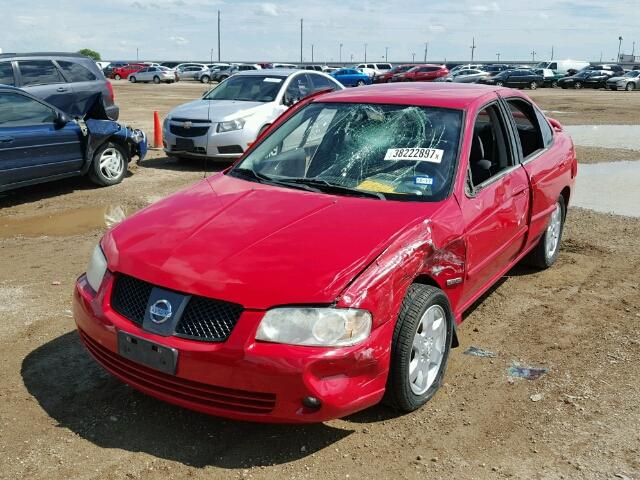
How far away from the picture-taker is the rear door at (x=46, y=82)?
1147 centimetres

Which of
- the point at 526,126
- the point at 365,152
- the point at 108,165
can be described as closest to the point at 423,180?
the point at 365,152

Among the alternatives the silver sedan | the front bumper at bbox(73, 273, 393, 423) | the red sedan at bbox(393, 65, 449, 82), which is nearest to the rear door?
the front bumper at bbox(73, 273, 393, 423)

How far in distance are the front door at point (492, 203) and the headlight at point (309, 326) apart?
126 cm

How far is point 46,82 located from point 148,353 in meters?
10.2

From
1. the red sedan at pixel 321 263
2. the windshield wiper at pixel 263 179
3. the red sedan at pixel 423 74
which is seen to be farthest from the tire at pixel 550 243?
the red sedan at pixel 423 74

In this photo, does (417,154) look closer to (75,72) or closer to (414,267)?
(414,267)

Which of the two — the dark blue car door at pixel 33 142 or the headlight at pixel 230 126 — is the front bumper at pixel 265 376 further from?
the headlight at pixel 230 126

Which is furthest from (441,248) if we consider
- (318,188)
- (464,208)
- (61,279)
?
(61,279)

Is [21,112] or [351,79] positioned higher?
[351,79]

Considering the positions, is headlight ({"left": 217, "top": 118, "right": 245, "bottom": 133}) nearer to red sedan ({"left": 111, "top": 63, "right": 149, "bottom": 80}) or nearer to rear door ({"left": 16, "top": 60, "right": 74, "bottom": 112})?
A: rear door ({"left": 16, "top": 60, "right": 74, "bottom": 112})

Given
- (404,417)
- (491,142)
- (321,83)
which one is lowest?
→ (404,417)

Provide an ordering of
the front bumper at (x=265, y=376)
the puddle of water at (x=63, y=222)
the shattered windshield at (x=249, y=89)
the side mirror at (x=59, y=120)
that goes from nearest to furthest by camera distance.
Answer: the front bumper at (x=265, y=376), the puddle of water at (x=63, y=222), the side mirror at (x=59, y=120), the shattered windshield at (x=249, y=89)

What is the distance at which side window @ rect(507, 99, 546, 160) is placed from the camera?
5.34 meters

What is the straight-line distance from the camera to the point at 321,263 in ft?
10.1
